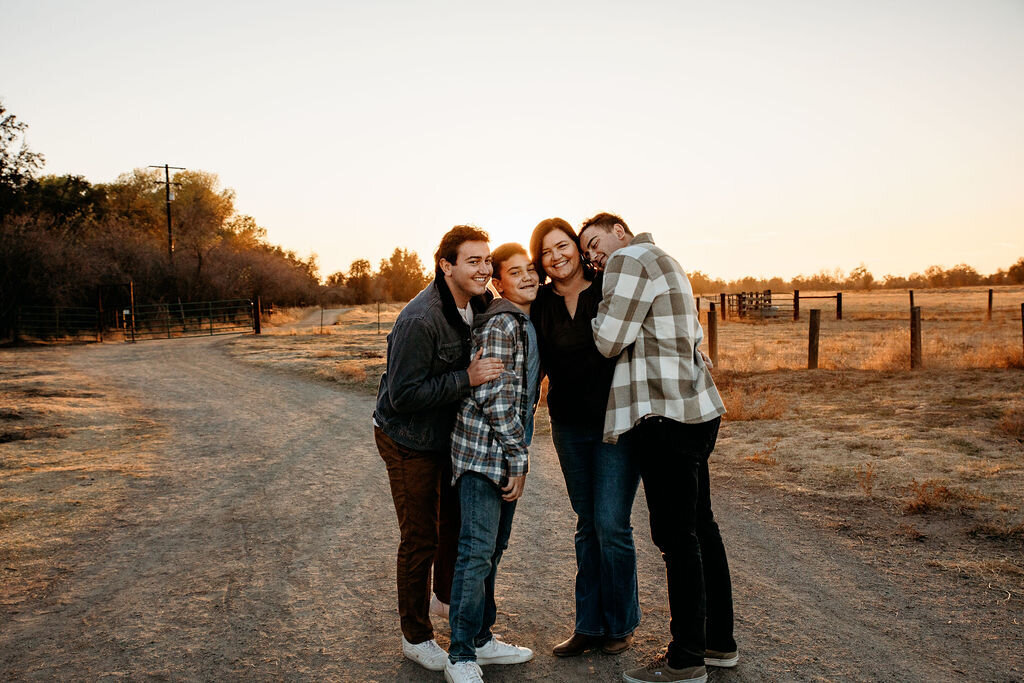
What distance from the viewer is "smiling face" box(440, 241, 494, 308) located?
124 inches

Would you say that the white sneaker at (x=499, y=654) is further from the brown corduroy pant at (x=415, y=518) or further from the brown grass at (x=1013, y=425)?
the brown grass at (x=1013, y=425)

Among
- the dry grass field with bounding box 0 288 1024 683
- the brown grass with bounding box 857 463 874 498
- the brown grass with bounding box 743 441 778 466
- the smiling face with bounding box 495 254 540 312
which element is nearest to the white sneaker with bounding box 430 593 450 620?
the dry grass field with bounding box 0 288 1024 683

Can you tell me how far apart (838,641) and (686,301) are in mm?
1814

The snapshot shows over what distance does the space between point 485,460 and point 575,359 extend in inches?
24.8

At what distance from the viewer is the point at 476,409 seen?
314 centimetres

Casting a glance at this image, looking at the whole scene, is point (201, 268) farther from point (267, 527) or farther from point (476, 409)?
point (476, 409)

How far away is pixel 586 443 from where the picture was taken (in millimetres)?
3334

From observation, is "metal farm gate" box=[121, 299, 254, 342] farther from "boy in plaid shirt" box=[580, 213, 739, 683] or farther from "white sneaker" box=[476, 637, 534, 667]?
"boy in plaid shirt" box=[580, 213, 739, 683]

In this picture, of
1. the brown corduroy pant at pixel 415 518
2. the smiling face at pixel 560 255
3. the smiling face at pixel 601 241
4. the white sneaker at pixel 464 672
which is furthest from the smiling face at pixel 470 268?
the white sneaker at pixel 464 672

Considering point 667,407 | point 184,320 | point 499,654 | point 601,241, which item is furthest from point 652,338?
point 184,320

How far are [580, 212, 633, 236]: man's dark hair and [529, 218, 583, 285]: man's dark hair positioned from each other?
97 millimetres

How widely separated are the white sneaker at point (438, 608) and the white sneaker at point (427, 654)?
387 millimetres

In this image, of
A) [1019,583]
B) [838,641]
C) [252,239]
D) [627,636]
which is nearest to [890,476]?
[1019,583]

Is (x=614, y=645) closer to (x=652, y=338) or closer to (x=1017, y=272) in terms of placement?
(x=652, y=338)
